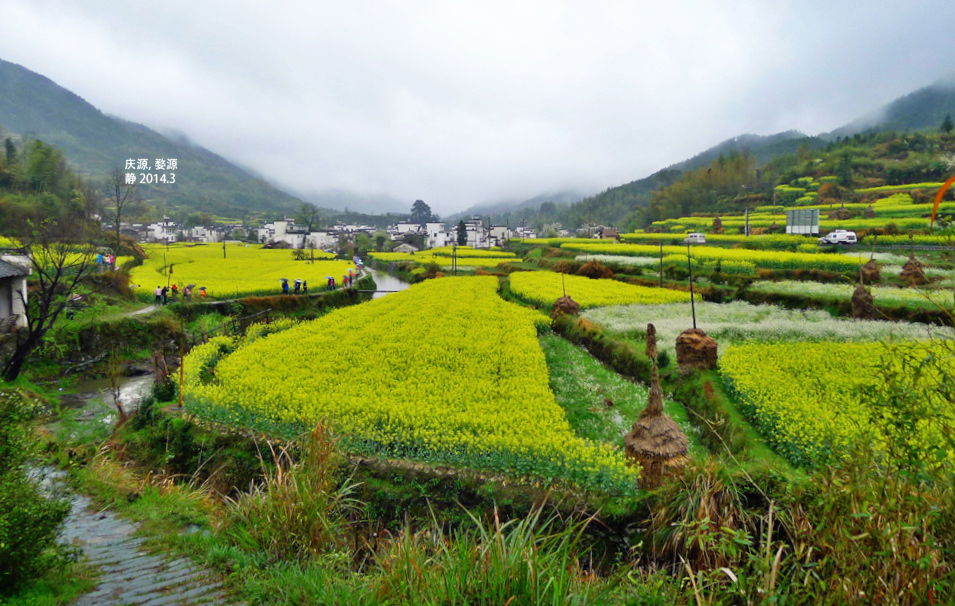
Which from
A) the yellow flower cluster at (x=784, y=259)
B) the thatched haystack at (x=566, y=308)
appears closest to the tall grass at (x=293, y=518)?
the thatched haystack at (x=566, y=308)

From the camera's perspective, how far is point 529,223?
161250mm

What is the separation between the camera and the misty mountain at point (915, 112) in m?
130

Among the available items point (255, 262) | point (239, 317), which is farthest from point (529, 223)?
point (239, 317)

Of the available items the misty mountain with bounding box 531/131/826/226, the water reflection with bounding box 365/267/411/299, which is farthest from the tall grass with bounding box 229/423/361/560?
the misty mountain with bounding box 531/131/826/226

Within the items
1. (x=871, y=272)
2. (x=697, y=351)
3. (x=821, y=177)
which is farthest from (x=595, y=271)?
(x=821, y=177)

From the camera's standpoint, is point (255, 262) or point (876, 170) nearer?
point (255, 262)

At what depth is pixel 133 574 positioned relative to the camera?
5.30 meters

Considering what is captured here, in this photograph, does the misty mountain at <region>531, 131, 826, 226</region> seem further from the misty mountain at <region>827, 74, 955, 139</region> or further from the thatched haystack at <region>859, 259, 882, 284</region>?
the thatched haystack at <region>859, 259, 882, 284</region>

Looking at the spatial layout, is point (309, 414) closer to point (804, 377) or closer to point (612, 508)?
point (612, 508)

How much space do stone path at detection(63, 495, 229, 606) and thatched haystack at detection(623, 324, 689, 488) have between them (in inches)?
244

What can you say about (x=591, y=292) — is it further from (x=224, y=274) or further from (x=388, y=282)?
(x=224, y=274)

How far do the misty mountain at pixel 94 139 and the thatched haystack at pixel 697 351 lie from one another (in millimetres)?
144627

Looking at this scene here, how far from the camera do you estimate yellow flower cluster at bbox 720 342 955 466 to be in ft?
26.9

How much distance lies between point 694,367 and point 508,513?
7.78 meters
